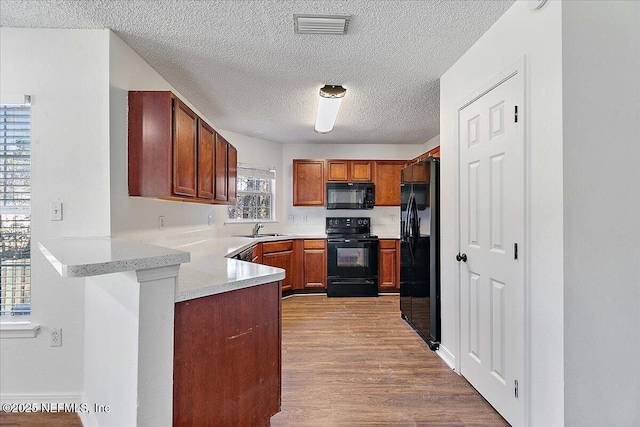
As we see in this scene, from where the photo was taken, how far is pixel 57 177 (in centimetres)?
209

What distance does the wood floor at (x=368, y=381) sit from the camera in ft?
6.31

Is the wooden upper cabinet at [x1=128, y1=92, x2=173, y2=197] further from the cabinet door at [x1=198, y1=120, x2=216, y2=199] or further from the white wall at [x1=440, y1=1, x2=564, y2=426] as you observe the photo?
the white wall at [x1=440, y1=1, x2=564, y2=426]

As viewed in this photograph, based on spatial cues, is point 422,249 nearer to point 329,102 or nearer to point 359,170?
point 329,102

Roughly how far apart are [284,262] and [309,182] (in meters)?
1.36

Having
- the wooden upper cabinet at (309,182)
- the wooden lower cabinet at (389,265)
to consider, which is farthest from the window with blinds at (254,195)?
the wooden lower cabinet at (389,265)

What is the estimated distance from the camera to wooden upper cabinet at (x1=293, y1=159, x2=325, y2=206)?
5.23m

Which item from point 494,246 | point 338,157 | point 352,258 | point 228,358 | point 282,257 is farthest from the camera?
point 338,157

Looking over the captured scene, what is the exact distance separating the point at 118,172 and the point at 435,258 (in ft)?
8.47

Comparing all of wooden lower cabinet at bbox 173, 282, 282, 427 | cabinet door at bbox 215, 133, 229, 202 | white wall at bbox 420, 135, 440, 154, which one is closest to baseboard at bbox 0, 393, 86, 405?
wooden lower cabinet at bbox 173, 282, 282, 427

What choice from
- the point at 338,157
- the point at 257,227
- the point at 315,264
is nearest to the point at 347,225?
the point at 315,264

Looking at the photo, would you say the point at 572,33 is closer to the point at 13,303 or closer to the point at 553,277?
the point at 553,277

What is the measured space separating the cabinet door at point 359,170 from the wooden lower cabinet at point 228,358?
3.72 meters

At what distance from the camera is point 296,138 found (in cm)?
512

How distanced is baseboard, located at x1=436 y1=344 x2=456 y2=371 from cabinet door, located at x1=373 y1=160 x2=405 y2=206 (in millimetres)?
2820
